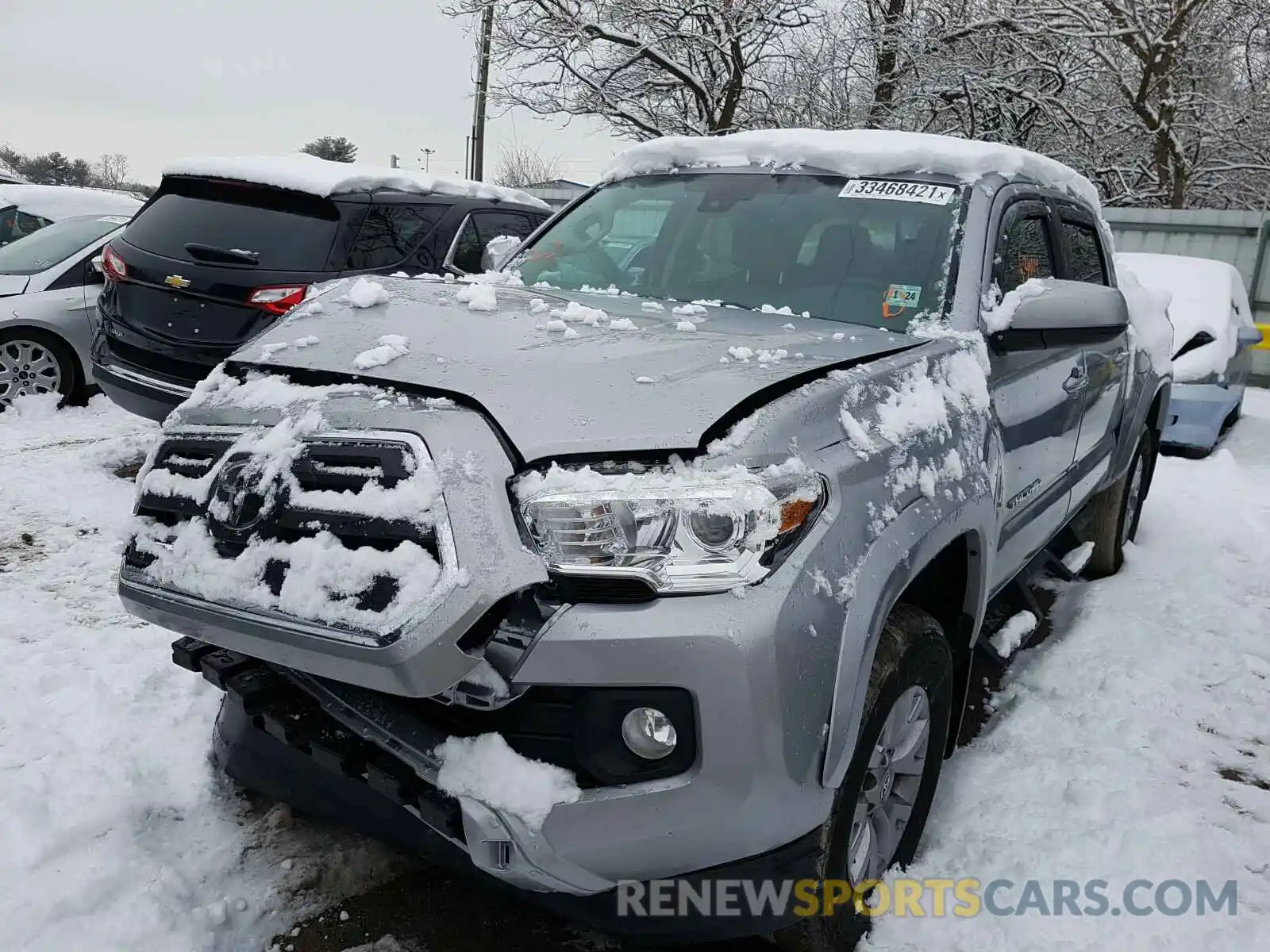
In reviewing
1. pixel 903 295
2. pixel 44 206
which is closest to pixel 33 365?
pixel 44 206

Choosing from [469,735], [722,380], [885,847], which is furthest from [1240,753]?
[469,735]

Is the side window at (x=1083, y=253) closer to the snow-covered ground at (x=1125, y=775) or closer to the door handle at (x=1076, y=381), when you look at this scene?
the door handle at (x=1076, y=381)

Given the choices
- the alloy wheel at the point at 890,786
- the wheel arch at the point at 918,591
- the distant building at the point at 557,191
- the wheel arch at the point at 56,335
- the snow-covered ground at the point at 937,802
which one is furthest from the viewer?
the distant building at the point at 557,191

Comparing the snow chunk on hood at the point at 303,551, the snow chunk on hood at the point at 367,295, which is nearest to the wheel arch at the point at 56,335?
the snow chunk on hood at the point at 367,295

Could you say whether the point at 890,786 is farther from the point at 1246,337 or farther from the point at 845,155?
the point at 1246,337

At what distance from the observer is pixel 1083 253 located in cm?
415

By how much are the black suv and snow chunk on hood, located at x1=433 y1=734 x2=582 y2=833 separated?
144 inches

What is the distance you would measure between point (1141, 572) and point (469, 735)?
4.32 metres

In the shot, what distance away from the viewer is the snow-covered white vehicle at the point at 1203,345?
7836 mm

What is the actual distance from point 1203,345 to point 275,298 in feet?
23.3

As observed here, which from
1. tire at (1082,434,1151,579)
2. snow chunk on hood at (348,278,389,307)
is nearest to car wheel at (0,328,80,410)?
snow chunk on hood at (348,278,389,307)

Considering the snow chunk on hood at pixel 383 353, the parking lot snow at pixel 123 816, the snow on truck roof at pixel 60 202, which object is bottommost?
the parking lot snow at pixel 123 816

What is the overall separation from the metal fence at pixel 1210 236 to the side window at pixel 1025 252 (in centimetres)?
1108

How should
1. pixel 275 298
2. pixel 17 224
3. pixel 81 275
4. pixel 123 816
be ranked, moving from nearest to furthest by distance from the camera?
pixel 123 816
pixel 275 298
pixel 81 275
pixel 17 224
